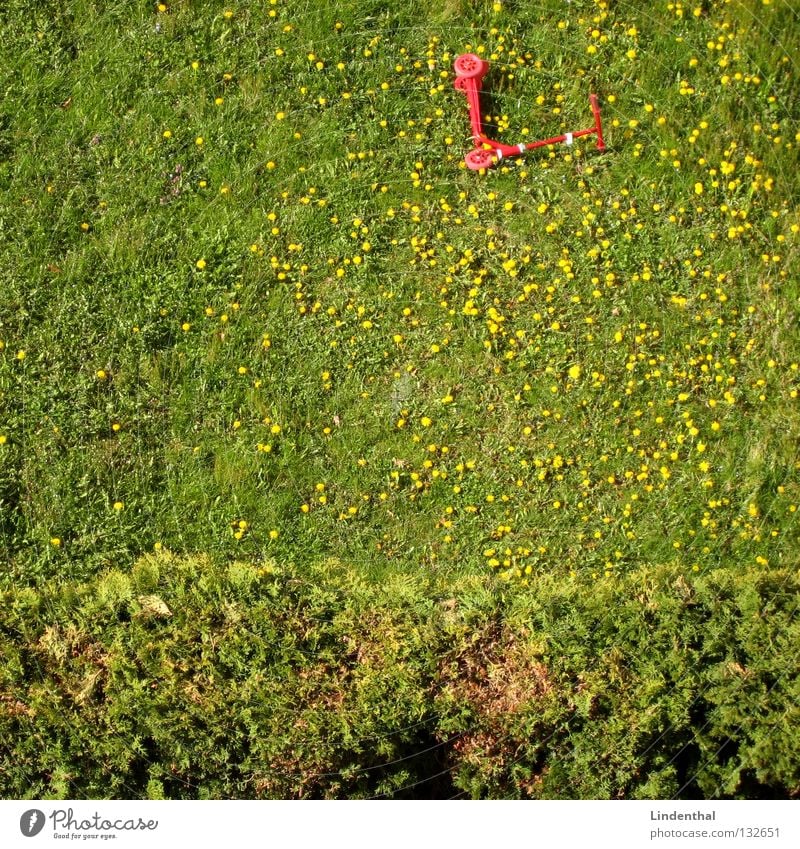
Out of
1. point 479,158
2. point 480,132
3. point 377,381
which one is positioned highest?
point 480,132

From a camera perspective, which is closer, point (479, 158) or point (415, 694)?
point (415, 694)

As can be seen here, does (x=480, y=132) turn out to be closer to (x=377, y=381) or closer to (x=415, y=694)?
(x=377, y=381)

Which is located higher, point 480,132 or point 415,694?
point 480,132

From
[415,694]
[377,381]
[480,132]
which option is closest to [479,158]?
[480,132]

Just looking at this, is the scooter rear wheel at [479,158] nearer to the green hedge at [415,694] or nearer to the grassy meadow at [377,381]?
the grassy meadow at [377,381]

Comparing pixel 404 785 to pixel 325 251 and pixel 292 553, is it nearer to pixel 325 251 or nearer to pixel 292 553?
pixel 292 553
